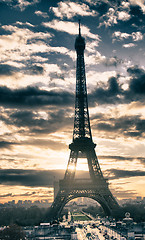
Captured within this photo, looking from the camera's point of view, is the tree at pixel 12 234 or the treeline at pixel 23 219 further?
the treeline at pixel 23 219

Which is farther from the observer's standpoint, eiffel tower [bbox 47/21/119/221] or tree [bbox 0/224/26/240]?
eiffel tower [bbox 47/21/119/221]

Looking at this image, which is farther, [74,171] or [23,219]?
[23,219]

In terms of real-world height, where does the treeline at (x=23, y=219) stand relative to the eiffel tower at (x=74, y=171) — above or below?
below

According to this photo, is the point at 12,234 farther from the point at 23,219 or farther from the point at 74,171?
the point at 23,219

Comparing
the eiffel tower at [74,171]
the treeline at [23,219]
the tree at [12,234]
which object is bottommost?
the treeline at [23,219]

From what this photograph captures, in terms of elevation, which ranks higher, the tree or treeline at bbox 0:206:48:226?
the tree

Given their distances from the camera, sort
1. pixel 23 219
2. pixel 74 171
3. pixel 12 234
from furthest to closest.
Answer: pixel 23 219
pixel 74 171
pixel 12 234

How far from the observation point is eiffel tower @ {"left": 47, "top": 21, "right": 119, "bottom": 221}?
8723 cm

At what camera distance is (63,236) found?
72.9 meters

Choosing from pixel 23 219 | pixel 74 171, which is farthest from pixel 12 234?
pixel 23 219

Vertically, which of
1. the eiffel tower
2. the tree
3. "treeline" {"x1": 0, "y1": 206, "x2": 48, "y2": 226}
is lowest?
"treeline" {"x1": 0, "y1": 206, "x2": 48, "y2": 226}

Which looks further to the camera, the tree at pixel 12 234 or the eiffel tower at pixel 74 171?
the eiffel tower at pixel 74 171

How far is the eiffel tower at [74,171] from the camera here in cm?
8723

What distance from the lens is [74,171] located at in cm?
9106
